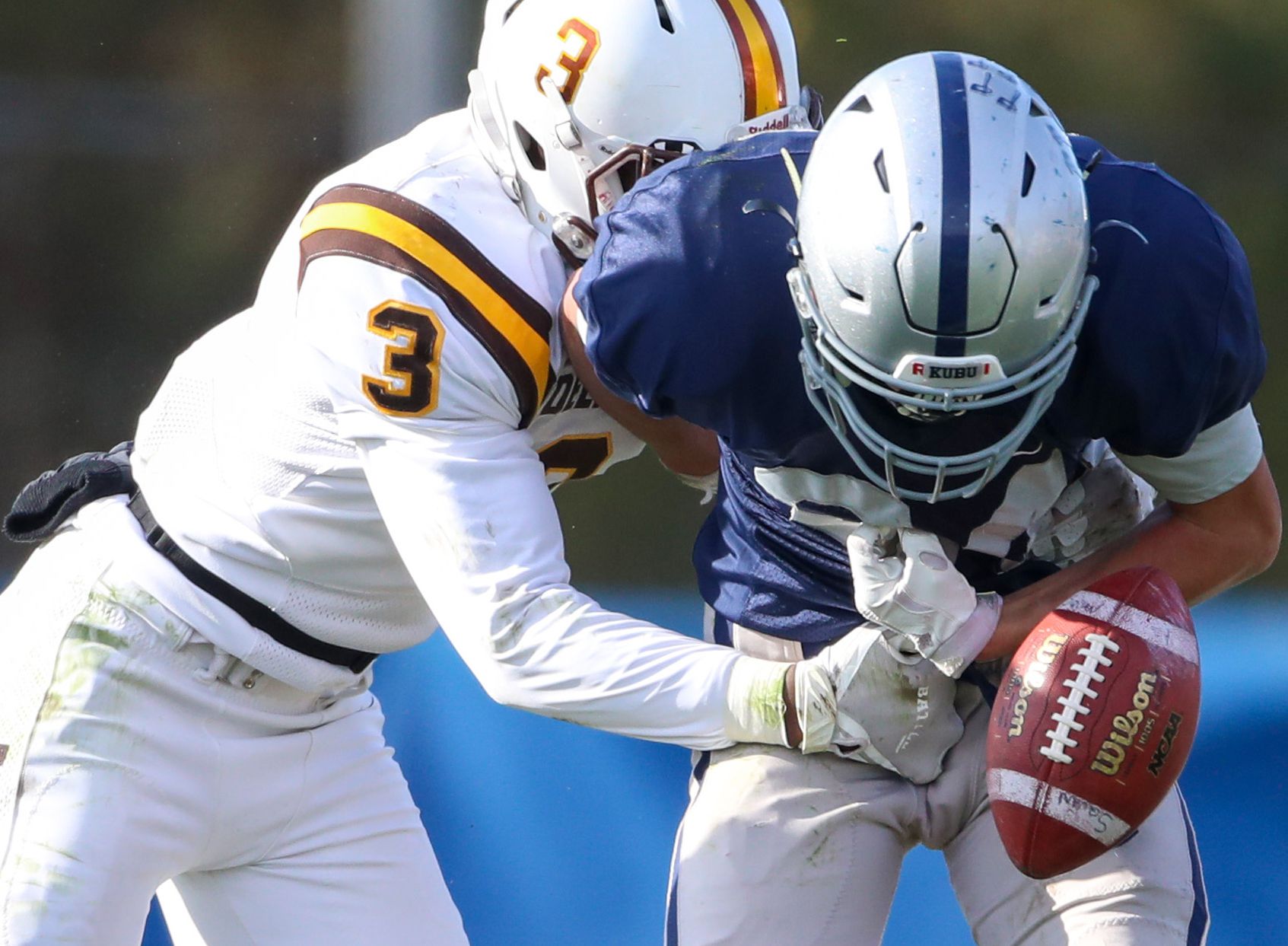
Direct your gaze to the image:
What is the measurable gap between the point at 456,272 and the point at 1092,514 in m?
0.78

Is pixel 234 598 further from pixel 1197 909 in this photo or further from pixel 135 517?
pixel 1197 909

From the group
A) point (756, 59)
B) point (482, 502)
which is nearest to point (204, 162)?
point (756, 59)

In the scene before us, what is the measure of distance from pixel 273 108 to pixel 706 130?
2790mm

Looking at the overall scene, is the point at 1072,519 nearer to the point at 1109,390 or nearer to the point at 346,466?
the point at 1109,390

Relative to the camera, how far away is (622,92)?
6.81ft

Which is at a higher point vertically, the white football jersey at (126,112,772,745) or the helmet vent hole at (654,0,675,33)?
the helmet vent hole at (654,0,675,33)

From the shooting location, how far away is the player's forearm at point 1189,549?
187 centimetres

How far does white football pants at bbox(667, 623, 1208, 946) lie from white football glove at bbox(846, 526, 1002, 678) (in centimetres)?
17

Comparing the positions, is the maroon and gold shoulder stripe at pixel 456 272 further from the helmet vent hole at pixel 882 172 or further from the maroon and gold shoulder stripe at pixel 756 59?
the helmet vent hole at pixel 882 172

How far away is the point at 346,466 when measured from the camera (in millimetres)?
2080

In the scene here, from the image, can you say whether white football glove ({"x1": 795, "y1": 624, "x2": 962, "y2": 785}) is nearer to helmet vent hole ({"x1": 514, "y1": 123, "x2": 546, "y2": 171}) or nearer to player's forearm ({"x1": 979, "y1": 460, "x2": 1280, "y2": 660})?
player's forearm ({"x1": 979, "y1": 460, "x2": 1280, "y2": 660})

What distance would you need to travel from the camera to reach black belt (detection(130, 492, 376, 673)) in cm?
216

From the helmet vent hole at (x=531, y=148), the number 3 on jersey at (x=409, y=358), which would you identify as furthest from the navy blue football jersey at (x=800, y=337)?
the helmet vent hole at (x=531, y=148)

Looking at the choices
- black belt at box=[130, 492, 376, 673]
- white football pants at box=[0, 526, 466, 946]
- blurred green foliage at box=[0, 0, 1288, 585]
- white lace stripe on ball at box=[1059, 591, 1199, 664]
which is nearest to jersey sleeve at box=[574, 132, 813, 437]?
white lace stripe on ball at box=[1059, 591, 1199, 664]
